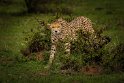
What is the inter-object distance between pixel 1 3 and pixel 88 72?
633 inches

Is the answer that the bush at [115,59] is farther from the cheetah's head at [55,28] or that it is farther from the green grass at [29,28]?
the cheetah's head at [55,28]

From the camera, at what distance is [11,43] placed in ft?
59.9

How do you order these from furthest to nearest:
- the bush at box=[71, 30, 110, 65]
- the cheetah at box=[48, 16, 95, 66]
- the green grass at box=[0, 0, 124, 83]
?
the cheetah at box=[48, 16, 95, 66] < the bush at box=[71, 30, 110, 65] < the green grass at box=[0, 0, 124, 83]

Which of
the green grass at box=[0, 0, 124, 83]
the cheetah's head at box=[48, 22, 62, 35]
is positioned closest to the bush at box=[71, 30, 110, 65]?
the cheetah's head at box=[48, 22, 62, 35]

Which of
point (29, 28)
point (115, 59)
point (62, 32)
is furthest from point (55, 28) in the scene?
point (29, 28)

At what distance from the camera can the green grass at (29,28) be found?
41.5ft

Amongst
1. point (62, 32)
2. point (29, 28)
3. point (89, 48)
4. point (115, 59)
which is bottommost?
point (115, 59)

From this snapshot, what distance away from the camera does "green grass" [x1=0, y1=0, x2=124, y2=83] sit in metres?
12.7

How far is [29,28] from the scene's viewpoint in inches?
838

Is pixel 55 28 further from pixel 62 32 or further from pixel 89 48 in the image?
pixel 89 48

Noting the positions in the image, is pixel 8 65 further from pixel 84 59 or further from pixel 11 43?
pixel 11 43

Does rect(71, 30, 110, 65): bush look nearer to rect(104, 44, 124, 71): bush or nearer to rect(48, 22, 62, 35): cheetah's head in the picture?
rect(104, 44, 124, 71): bush

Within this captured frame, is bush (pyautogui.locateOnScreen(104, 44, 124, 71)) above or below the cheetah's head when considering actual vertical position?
below

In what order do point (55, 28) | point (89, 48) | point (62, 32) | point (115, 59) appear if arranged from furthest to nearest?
point (62, 32) → point (55, 28) → point (89, 48) → point (115, 59)
